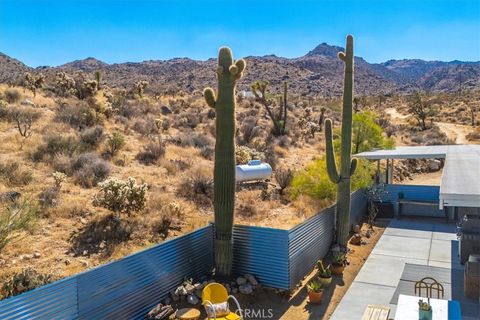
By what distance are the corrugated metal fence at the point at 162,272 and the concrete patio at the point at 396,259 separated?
1.35 metres

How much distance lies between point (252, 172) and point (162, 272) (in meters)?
10.2

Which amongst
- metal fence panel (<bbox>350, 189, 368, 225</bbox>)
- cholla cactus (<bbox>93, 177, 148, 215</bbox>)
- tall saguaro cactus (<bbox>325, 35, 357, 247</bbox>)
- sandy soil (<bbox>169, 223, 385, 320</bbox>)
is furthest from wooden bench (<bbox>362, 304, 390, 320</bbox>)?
cholla cactus (<bbox>93, 177, 148, 215</bbox>)

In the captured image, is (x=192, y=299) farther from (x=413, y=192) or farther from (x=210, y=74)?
(x=210, y=74)

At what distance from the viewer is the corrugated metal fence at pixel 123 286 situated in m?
6.12

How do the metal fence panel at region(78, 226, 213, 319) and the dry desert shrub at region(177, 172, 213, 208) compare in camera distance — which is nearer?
the metal fence panel at region(78, 226, 213, 319)

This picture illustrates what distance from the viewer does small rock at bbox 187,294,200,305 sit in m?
8.74

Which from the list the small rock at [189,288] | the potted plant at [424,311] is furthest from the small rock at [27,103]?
the potted plant at [424,311]

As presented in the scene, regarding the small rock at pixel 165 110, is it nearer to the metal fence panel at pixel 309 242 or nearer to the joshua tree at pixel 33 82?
the joshua tree at pixel 33 82

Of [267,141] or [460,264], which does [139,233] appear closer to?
[460,264]

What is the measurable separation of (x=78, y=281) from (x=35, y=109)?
19.0 meters

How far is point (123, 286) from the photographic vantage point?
301 inches

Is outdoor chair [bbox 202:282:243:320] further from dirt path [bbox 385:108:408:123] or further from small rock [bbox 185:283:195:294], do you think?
dirt path [bbox 385:108:408:123]

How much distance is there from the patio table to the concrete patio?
1.22 m

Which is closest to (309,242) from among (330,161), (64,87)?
(330,161)
